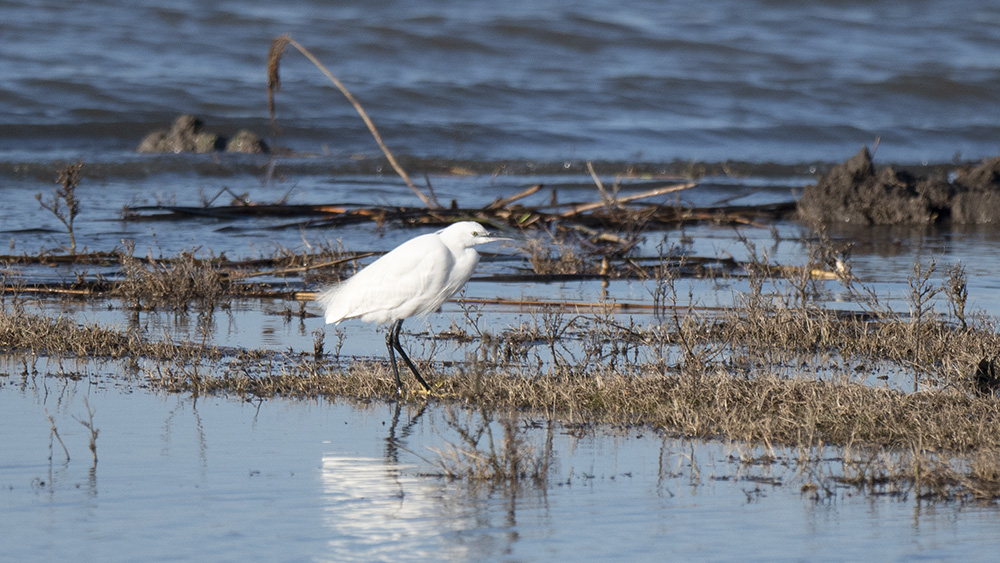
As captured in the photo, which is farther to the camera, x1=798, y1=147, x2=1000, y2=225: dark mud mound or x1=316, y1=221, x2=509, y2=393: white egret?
x1=798, y1=147, x2=1000, y2=225: dark mud mound

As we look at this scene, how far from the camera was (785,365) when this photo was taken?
714 centimetres

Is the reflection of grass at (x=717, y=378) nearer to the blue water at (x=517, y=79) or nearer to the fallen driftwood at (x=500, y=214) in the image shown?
the fallen driftwood at (x=500, y=214)

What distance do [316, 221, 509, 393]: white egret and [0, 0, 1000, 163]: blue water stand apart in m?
15.1

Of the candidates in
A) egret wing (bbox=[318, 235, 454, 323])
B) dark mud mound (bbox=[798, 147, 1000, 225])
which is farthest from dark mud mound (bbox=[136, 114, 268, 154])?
egret wing (bbox=[318, 235, 454, 323])

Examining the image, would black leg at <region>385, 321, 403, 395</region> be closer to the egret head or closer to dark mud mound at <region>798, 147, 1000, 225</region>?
the egret head

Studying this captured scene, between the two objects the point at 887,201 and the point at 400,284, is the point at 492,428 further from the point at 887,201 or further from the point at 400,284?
the point at 887,201

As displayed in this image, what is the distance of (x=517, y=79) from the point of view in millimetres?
30125

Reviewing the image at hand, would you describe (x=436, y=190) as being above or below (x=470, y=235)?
above

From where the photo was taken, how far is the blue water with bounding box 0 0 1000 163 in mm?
24484

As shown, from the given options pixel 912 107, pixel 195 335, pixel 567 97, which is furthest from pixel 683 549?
pixel 912 107

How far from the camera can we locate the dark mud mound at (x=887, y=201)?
14250mm

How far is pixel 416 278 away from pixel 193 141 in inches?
604

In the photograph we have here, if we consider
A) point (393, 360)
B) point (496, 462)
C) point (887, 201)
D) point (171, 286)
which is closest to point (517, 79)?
point (887, 201)

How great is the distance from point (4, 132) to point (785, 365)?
1892 centimetres
